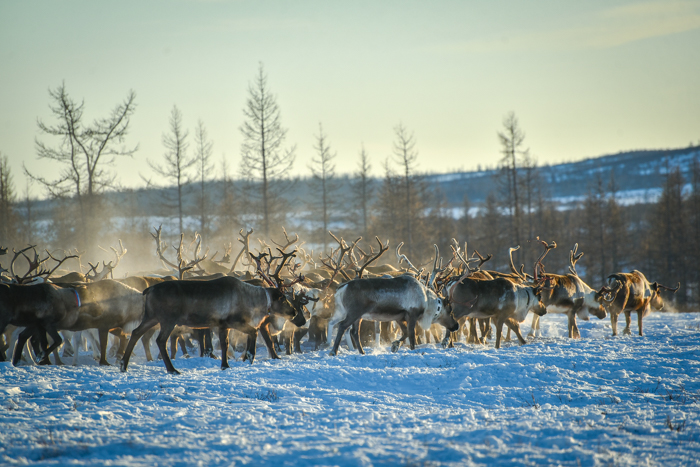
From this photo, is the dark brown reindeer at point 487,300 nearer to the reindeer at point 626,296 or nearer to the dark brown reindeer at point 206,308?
the reindeer at point 626,296

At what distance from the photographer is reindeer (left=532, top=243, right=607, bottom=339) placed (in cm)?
1400

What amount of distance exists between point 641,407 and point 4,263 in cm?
3192

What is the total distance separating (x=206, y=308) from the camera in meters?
9.41

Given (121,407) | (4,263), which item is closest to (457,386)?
(121,407)

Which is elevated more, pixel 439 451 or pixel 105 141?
pixel 105 141

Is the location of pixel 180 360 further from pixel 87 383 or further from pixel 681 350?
pixel 681 350

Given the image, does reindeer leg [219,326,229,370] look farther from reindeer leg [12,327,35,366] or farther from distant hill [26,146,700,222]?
distant hill [26,146,700,222]

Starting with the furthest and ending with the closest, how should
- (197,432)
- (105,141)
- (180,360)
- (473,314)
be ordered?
(105,141)
(473,314)
(180,360)
(197,432)

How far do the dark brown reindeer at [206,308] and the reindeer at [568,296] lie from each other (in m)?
7.50

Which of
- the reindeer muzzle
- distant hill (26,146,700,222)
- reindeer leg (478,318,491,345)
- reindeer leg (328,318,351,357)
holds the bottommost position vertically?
reindeer leg (478,318,491,345)

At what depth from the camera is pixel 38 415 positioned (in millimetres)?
5945

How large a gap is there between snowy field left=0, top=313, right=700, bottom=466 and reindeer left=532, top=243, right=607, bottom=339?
3821 mm

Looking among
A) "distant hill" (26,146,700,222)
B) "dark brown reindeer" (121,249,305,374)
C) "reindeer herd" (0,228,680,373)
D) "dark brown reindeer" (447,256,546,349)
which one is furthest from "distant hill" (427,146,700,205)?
"dark brown reindeer" (121,249,305,374)

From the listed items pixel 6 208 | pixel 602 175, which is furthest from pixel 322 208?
pixel 602 175
